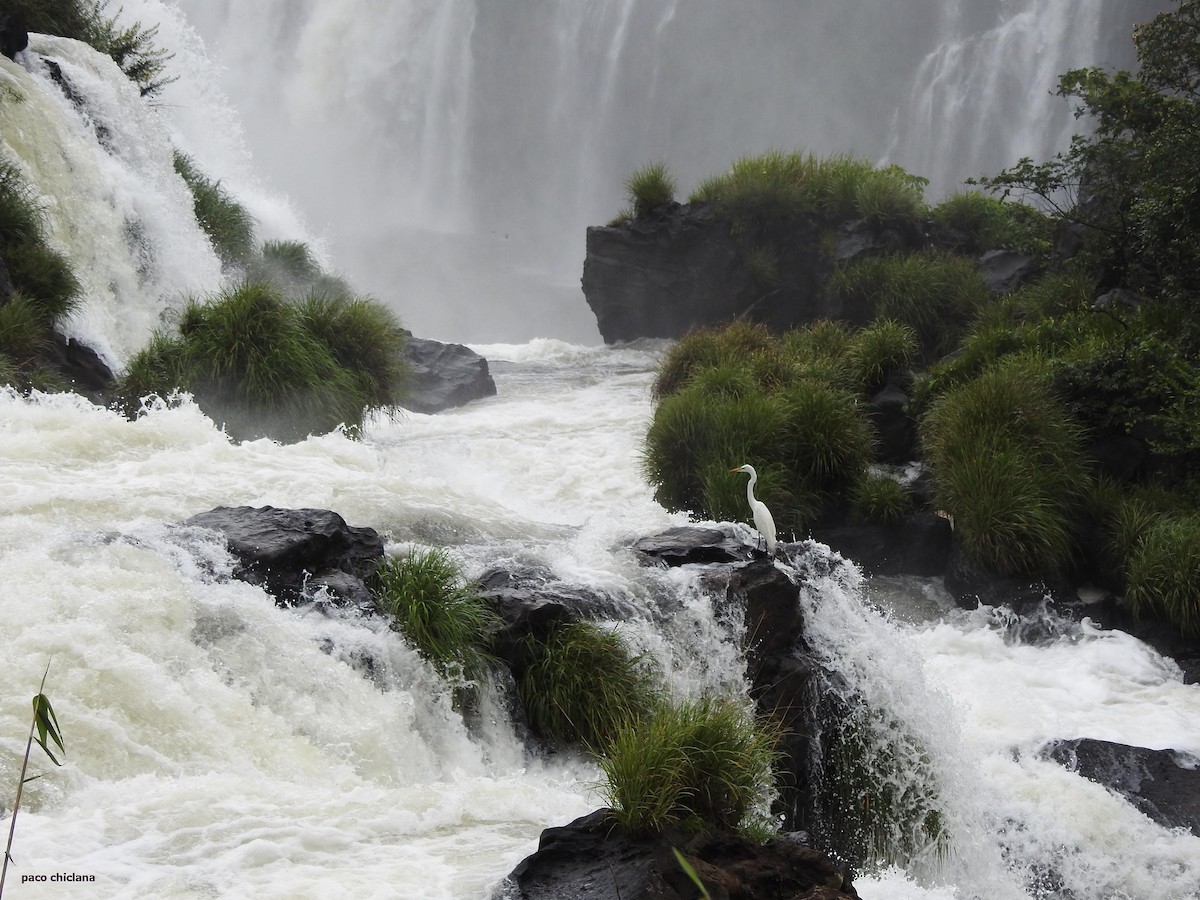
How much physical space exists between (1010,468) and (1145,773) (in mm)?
3674

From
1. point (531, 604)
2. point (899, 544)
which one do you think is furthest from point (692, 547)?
point (899, 544)

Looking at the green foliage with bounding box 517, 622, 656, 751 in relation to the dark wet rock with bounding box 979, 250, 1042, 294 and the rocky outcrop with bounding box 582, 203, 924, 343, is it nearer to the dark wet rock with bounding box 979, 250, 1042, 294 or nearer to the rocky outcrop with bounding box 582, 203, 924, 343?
the dark wet rock with bounding box 979, 250, 1042, 294

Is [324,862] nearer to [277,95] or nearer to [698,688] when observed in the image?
[698,688]

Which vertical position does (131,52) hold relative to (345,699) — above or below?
above

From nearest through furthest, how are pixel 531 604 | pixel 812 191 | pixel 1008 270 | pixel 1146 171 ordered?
pixel 531 604, pixel 1146 171, pixel 1008 270, pixel 812 191

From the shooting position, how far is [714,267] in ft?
65.2

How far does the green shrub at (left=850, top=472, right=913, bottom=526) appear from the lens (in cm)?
1098

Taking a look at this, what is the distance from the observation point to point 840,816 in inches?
254

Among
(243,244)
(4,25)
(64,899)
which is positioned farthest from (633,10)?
(64,899)

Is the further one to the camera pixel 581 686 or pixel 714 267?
pixel 714 267

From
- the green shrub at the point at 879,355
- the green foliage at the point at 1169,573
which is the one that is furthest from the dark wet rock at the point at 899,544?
the green shrub at the point at 879,355

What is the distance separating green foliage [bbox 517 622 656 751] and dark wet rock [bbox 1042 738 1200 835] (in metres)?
3.26

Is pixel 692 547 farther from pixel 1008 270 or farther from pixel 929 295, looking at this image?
pixel 1008 270

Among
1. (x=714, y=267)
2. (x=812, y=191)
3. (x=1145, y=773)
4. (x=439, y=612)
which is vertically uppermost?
(x=812, y=191)
